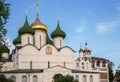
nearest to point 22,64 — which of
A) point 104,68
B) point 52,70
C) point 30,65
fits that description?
point 30,65

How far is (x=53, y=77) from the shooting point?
4312cm

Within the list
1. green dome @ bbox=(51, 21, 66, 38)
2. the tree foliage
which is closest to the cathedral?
green dome @ bbox=(51, 21, 66, 38)

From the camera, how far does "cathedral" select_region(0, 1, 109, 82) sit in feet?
142

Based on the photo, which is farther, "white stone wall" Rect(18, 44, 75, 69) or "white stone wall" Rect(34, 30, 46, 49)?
"white stone wall" Rect(34, 30, 46, 49)

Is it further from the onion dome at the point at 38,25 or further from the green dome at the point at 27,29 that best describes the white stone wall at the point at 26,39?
the onion dome at the point at 38,25

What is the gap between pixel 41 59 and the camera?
151 ft

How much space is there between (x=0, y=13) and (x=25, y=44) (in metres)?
27.2

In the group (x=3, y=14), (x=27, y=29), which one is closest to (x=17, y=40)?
(x=27, y=29)

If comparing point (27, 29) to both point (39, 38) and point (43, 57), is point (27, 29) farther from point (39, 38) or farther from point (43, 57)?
point (43, 57)

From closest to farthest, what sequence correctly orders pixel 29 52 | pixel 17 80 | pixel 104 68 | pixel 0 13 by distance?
pixel 0 13
pixel 17 80
pixel 29 52
pixel 104 68

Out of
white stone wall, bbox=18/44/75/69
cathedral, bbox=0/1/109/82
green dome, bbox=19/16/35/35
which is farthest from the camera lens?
green dome, bbox=19/16/35/35

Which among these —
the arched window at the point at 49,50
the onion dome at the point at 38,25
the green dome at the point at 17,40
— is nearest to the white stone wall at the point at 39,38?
the onion dome at the point at 38,25

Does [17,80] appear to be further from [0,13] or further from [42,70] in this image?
[0,13]

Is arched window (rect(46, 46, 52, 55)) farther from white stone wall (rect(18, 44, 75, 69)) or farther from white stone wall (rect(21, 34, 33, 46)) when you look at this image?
white stone wall (rect(21, 34, 33, 46))
